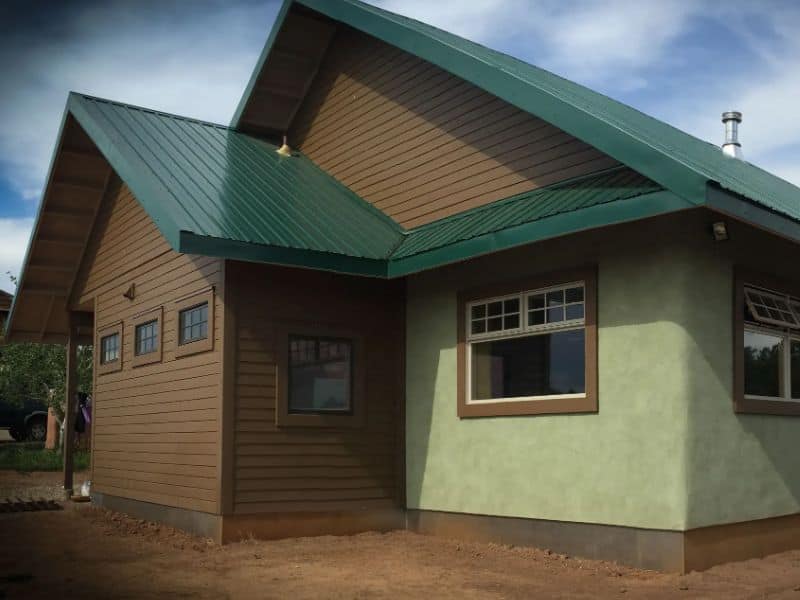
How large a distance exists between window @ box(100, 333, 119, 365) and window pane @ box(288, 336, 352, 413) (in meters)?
5.01

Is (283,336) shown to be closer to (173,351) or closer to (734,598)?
(173,351)

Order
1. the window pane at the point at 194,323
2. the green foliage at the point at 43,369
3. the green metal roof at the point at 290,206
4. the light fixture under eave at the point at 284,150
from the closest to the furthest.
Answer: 1. the green metal roof at the point at 290,206
2. the window pane at the point at 194,323
3. the light fixture under eave at the point at 284,150
4. the green foliage at the point at 43,369

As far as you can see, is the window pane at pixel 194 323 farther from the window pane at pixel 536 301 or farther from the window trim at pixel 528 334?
the window pane at pixel 536 301

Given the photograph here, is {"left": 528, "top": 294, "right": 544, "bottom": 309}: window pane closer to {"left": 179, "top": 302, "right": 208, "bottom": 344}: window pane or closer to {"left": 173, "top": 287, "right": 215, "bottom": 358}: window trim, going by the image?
{"left": 173, "top": 287, "right": 215, "bottom": 358}: window trim

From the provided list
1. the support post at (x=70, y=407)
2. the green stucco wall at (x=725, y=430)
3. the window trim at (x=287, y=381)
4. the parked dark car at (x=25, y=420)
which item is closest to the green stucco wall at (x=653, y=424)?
the green stucco wall at (x=725, y=430)

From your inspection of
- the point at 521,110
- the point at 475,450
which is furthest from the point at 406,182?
the point at 475,450

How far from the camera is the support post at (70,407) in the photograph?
664 inches

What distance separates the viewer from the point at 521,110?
1076cm

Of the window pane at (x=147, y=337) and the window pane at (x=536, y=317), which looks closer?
the window pane at (x=536, y=317)

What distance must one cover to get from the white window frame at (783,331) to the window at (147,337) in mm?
7622

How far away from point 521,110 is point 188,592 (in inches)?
248


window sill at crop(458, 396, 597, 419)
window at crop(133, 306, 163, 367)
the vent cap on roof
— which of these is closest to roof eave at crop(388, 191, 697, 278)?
window sill at crop(458, 396, 597, 419)

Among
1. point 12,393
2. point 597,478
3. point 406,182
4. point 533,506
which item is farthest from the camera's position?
point 12,393

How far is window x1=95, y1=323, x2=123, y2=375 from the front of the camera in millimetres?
14906
